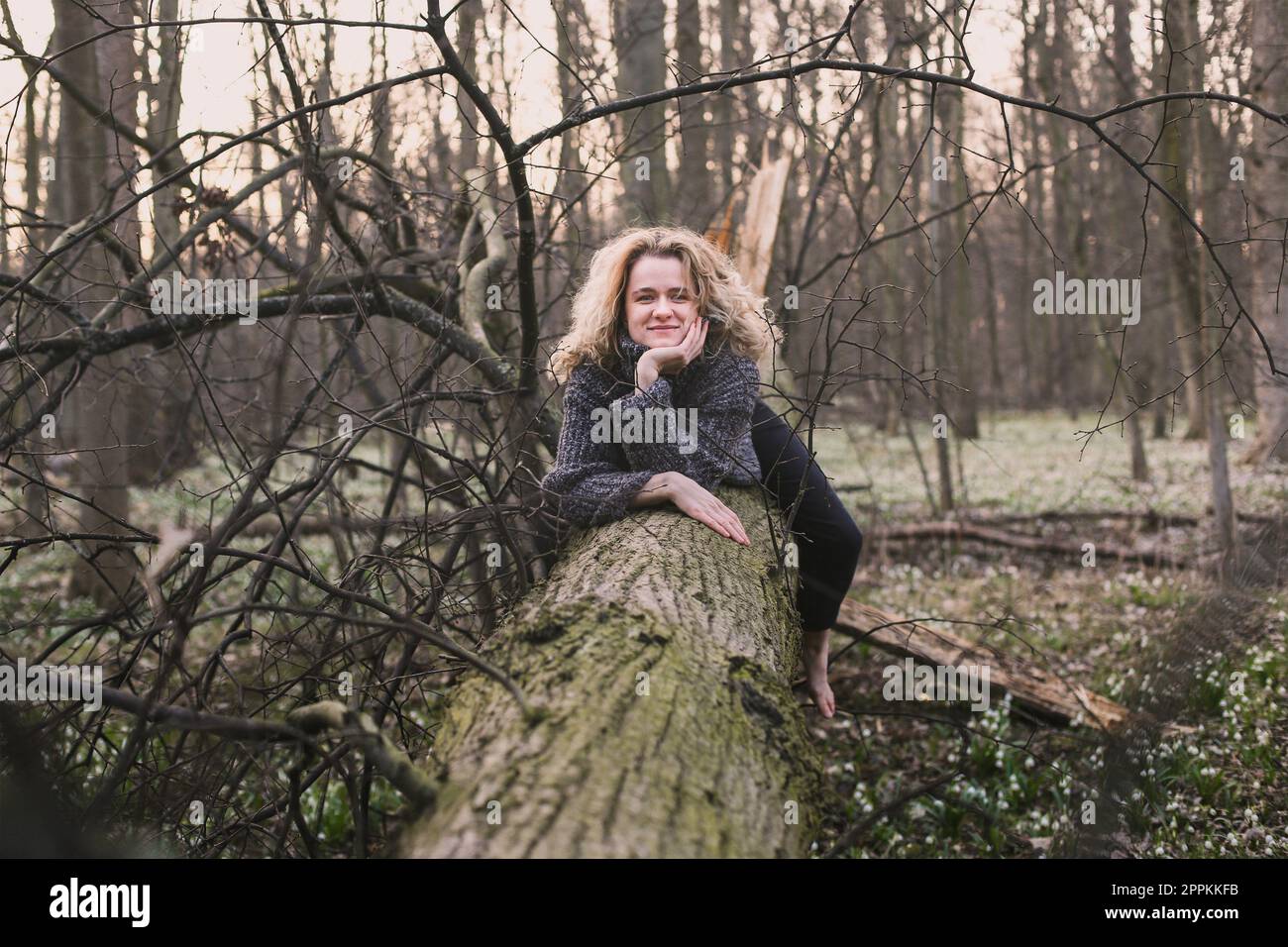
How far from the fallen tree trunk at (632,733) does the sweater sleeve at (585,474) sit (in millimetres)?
420

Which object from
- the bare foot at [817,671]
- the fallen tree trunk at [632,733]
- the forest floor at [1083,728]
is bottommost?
the forest floor at [1083,728]

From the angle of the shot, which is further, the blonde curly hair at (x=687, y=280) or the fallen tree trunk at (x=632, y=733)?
the blonde curly hair at (x=687, y=280)

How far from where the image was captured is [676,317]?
3316 mm

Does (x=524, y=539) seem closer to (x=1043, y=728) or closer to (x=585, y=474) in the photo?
(x=585, y=474)

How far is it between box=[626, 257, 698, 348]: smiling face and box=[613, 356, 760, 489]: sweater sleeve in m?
0.20

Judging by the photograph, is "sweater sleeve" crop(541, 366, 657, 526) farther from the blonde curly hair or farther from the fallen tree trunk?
the fallen tree trunk

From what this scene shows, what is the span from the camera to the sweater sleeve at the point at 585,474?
2.87 m

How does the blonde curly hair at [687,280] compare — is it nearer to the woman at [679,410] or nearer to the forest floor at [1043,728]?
the woman at [679,410]

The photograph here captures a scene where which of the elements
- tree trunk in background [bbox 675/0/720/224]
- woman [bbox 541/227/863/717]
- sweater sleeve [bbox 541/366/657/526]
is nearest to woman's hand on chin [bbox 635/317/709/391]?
woman [bbox 541/227/863/717]

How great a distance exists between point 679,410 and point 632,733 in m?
1.76

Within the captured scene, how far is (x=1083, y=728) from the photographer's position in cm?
473

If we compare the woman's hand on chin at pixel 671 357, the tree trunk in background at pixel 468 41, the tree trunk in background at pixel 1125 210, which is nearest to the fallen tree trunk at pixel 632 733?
the woman's hand on chin at pixel 671 357

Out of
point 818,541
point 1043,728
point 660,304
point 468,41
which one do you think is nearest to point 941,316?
point 1043,728
